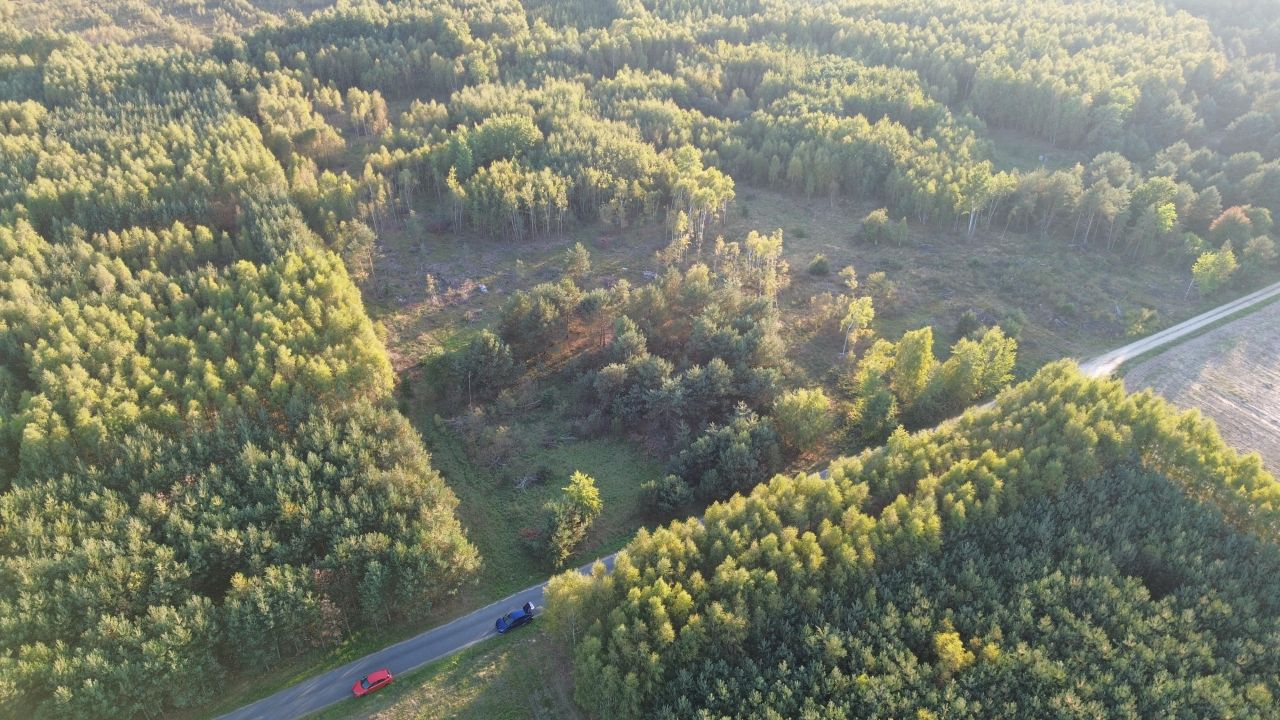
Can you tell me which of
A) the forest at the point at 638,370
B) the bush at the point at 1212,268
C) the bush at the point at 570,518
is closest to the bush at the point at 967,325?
the forest at the point at 638,370

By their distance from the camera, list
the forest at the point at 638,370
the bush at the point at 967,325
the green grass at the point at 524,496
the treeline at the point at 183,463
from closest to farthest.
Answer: the forest at the point at 638,370 → the treeline at the point at 183,463 → the green grass at the point at 524,496 → the bush at the point at 967,325

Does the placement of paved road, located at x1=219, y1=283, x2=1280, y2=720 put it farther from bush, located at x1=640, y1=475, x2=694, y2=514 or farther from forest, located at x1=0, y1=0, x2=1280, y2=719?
bush, located at x1=640, y1=475, x2=694, y2=514

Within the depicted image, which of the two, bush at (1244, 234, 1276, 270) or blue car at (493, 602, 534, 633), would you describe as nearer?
blue car at (493, 602, 534, 633)

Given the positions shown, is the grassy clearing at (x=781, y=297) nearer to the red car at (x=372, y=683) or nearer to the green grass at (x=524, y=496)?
the green grass at (x=524, y=496)

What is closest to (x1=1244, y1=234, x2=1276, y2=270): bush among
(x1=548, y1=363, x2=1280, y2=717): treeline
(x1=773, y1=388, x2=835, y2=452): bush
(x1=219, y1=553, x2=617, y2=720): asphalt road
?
(x1=548, y1=363, x2=1280, y2=717): treeline

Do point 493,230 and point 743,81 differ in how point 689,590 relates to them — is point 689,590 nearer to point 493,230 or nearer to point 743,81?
point 493,230

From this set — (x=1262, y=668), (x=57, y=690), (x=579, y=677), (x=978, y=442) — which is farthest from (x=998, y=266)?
(x=57, y=690)

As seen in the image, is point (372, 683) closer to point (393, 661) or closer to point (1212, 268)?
point (393, 661)
